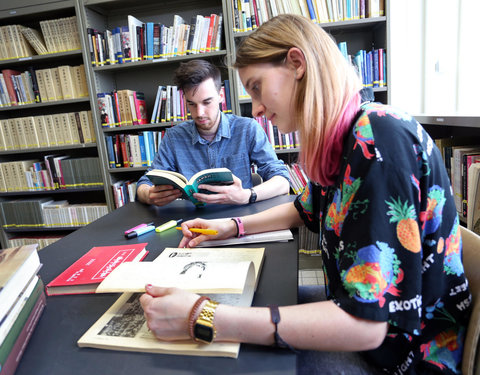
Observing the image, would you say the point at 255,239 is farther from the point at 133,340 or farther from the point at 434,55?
the point at 434,55

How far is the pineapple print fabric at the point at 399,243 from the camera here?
1.72 feet

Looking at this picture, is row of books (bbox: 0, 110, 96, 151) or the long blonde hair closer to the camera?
the long blonde hair

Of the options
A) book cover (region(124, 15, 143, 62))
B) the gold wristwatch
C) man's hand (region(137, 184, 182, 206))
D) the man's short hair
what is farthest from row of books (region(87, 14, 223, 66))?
the gold wristwatch

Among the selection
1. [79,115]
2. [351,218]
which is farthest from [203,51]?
[351,218]

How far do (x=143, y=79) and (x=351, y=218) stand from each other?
2669mm

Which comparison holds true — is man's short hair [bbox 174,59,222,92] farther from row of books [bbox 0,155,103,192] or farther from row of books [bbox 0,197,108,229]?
row of books [bbox 0,197,108,229]

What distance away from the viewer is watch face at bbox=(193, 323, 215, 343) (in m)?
0.52

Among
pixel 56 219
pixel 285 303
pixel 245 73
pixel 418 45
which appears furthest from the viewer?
pixel 56 219

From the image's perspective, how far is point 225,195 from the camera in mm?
1284

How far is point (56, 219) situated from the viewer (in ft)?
9.70

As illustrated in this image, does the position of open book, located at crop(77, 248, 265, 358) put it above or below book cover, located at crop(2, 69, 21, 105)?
below

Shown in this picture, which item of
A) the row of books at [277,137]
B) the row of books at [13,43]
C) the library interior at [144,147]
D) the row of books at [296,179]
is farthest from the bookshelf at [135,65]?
the row of books at [296,179]

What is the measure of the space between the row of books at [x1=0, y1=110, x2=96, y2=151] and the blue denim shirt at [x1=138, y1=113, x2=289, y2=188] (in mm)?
1228

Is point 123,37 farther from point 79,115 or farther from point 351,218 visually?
point 351,218
